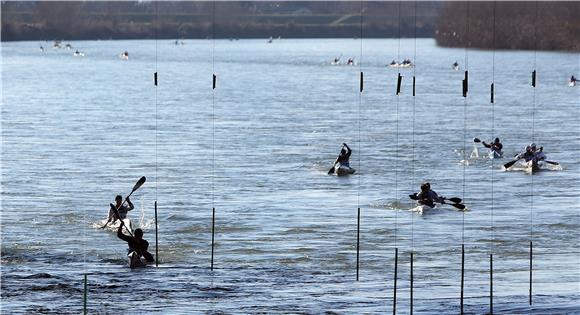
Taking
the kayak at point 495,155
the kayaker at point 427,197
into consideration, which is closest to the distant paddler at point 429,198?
the kayaker at point 427,197

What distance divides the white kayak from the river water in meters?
0.59

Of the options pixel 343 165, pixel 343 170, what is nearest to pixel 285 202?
pixel 343 165

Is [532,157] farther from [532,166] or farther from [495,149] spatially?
[495,149]

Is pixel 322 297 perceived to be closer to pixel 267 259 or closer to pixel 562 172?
pixel 267 259

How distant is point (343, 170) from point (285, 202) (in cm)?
816

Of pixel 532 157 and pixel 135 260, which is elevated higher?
pixel 532 157

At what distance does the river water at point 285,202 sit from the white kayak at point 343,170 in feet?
1.94

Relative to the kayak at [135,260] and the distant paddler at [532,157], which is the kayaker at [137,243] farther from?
the distant paddler at [532,157]

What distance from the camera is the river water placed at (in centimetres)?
3928

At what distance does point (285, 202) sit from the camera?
191 ft

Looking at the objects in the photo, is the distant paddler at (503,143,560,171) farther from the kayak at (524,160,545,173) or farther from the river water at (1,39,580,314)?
the river water at (1,39,580,314)

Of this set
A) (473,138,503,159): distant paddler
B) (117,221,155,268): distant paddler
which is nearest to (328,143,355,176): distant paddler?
(473,138,503,159): distant paddler

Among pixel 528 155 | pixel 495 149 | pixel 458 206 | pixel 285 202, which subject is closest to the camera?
pixel 458 206

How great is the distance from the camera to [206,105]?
112m
